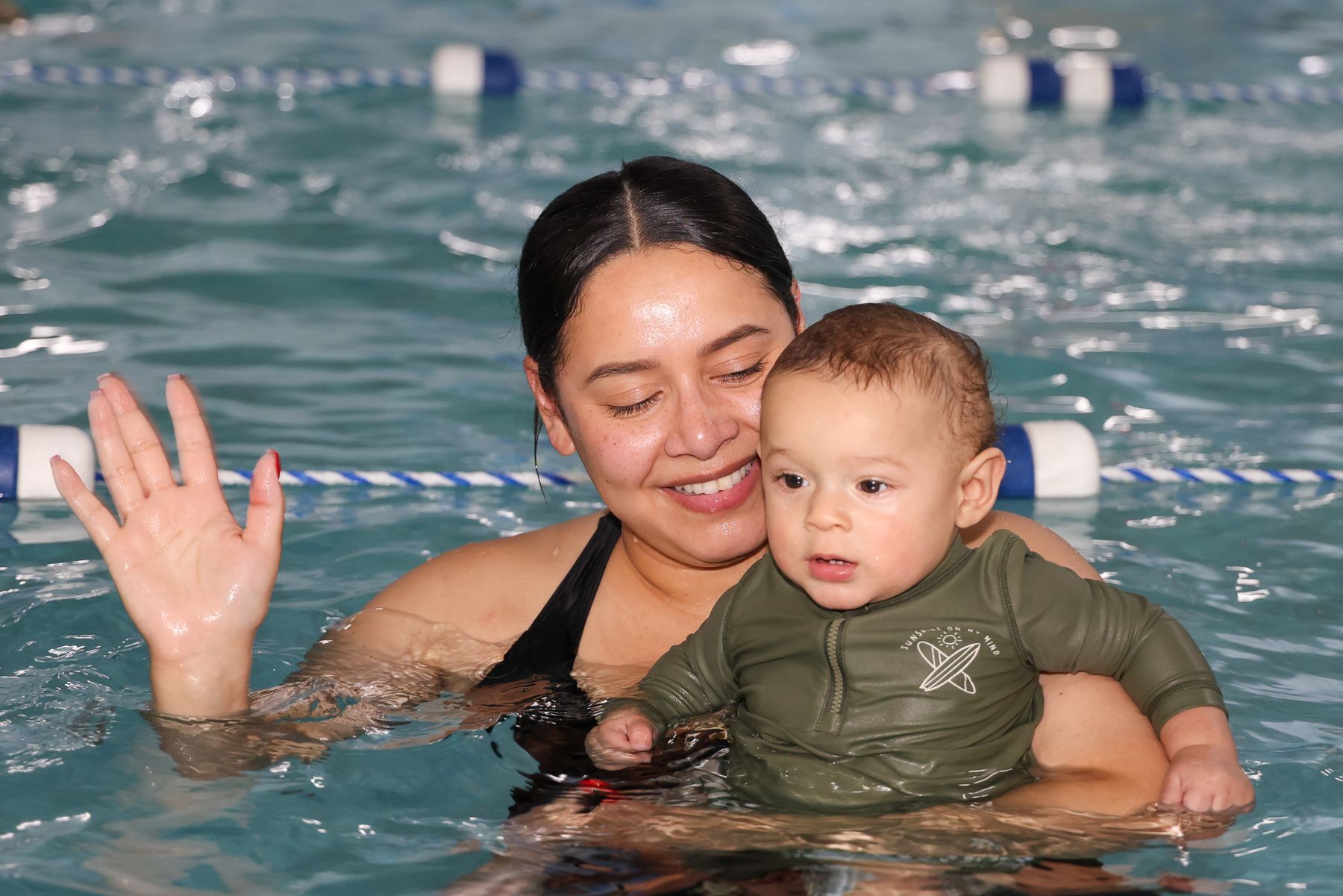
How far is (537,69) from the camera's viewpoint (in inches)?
416

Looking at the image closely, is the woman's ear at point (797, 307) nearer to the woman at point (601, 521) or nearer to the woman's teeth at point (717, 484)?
the woman at point (601, 521)

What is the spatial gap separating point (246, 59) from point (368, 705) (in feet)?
26.5

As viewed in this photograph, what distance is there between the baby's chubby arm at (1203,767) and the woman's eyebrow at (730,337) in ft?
3.20

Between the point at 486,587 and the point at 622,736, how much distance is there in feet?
2.24

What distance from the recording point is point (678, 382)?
9.48 feet

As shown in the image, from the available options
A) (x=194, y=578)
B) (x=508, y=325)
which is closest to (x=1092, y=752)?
(x=194, y=578)

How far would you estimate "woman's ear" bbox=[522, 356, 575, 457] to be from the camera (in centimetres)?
315

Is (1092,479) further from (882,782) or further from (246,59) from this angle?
(246,59)

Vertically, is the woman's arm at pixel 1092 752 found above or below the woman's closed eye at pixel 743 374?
below

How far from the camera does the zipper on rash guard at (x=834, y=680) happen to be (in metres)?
2.66

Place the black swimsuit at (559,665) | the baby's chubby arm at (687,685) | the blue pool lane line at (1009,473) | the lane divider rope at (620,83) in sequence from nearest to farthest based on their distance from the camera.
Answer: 1. the baby's chubby arm at (687,685)
2. the black swimsuit at (559,665)
3. the blue pool lane line at (1009,473)
4. the lane divider rope at (620,83)

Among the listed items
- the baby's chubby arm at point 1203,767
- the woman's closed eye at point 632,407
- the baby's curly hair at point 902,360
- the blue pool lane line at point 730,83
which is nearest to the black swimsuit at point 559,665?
the woman's closed eye at point 632,407

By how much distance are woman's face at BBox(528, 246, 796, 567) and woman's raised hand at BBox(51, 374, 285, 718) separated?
60 cm

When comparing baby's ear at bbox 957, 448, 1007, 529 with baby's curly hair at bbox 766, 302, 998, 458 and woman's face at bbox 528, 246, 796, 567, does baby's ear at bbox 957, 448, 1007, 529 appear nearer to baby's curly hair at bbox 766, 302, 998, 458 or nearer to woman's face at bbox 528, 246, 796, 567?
baby's curly hair at bbox 766, 302, 998, 458
